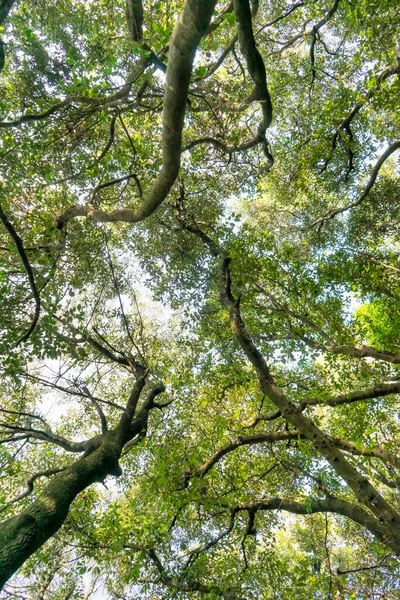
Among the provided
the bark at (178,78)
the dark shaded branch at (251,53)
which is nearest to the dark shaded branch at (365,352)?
the dark shaded branch at (251,53)

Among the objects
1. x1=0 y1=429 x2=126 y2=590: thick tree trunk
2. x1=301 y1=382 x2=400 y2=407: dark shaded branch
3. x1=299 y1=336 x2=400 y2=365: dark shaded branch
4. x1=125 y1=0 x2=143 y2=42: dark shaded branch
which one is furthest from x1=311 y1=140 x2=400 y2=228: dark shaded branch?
x1=0 y1=429 x2=126 y2=590: thick tree trunk

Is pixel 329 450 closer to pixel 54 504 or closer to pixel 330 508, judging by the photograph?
A: pixel 330 508

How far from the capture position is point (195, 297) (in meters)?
10.1

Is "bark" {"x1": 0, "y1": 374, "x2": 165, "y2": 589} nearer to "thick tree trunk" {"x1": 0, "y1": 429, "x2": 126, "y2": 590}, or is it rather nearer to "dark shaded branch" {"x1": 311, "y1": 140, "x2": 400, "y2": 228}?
"thick tree trunk" {"x1": 0, "y1": 429, "x2": 126, "y2": 590}

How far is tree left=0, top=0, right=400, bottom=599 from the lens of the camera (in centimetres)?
583

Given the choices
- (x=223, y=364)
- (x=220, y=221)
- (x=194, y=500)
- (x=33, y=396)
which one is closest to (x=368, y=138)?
(x=220, y=221)

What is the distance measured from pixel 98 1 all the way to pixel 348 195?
1053 cm

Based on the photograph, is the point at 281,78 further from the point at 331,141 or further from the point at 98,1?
the point at 98,1

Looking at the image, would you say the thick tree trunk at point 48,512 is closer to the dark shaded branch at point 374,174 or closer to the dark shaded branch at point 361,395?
the dark shaded branch at point 361,395

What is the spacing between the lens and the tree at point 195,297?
19.1 ft

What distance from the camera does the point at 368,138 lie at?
1180 centimetres

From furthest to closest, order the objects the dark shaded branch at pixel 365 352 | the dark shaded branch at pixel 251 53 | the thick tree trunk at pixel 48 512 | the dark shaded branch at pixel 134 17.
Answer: the dark shaded branch at pixel 365 352 < the dark shaded branch at pixel 134 17 < the dark shaded branch at pixel 251 53 < the thick tree trunk at pixel 48 512

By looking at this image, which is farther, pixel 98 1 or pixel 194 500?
pixel 98 1

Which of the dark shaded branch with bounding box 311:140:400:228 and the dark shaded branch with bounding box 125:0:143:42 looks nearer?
the dark shaded branch with bounding box 125:0:143:42
